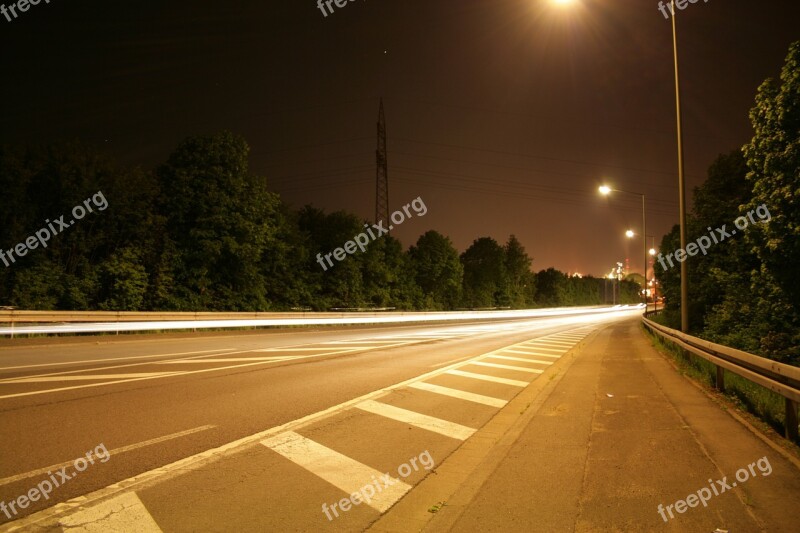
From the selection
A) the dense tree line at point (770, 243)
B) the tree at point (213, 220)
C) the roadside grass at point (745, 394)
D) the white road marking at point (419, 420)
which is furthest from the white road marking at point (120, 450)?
the tree at point (213, 220)

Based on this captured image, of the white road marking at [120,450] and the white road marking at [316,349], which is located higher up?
the white road marking at [120,450]

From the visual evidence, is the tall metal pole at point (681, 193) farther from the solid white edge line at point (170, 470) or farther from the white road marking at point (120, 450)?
the white road marking at point (120, 450)

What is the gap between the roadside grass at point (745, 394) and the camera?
710 centimetres

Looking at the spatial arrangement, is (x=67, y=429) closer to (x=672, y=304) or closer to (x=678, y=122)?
(x=678, y=122)

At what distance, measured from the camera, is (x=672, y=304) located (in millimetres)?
38312

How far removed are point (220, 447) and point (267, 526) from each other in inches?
85.9

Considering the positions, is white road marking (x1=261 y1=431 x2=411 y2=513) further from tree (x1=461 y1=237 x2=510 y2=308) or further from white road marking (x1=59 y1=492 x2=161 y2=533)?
tree (x1=461 y1=237 x2=510 y2=308)

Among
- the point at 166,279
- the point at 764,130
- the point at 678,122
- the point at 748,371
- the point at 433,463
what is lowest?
the point at 433,463

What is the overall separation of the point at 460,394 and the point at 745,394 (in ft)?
16.6

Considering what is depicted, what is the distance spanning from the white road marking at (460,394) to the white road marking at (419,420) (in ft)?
5.19

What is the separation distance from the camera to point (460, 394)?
9570 millimetres

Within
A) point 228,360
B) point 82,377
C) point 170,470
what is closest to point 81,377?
point 82,377

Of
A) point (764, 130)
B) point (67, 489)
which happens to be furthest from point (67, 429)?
point (764, 130)

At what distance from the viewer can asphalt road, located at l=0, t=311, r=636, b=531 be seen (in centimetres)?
430
